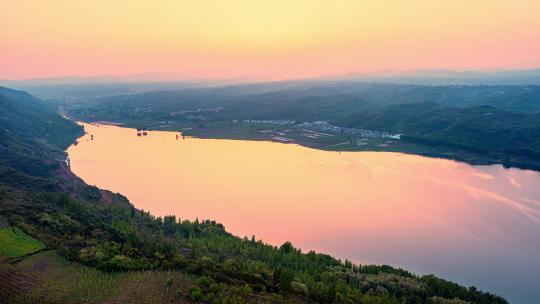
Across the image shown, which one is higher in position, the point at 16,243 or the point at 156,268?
the point at 16,243

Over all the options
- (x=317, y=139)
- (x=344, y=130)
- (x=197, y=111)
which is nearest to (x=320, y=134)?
(x=344, y=130)

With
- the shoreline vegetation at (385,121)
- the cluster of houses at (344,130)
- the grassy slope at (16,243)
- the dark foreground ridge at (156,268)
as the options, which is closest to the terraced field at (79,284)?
the dark foreground ridge at (156,268)

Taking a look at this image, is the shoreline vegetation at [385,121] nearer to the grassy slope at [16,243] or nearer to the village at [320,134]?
the village at [320,134]

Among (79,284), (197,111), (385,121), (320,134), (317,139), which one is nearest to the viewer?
(79,284)

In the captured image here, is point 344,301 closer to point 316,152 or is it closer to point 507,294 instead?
point 507,294

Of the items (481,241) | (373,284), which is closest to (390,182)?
(481,241)

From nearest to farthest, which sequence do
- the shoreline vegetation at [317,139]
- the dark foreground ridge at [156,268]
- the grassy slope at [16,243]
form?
the dark foreground ridge at [156,268], the grassy slope at [16,243], the shoreline vegetation at [317,139]

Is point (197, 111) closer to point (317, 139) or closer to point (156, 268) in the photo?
point (317, 139)

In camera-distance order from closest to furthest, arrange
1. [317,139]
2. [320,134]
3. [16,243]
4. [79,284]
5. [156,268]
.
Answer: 1. [79,284]
2. [156,268]
3. [16,243]
4. [317,139]
5. [320,134]
